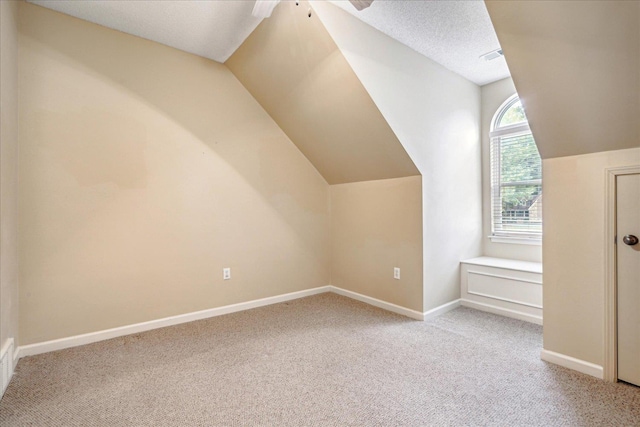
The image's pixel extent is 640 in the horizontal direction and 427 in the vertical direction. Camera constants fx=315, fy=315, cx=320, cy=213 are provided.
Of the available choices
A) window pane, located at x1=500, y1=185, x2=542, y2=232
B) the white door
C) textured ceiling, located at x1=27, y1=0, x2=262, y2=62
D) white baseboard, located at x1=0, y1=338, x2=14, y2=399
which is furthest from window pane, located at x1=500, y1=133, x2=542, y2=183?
white baseboard, located at x1=0, y1=338, x2=14, y2=399

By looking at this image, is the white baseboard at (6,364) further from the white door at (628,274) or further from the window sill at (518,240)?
the window sill at (518,240)

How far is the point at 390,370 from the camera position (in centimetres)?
211

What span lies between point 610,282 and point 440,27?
7.20 ft

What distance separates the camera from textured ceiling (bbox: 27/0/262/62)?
2361mm

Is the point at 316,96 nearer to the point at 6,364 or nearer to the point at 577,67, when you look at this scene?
the point at 577,67

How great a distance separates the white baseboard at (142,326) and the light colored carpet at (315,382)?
8cm

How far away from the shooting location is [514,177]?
3602mm

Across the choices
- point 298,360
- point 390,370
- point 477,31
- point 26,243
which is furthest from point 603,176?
point 26,243

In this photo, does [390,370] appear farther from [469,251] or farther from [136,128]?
[136,128]

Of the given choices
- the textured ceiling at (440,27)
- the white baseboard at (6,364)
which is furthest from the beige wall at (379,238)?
the white baseboard at (6,364)

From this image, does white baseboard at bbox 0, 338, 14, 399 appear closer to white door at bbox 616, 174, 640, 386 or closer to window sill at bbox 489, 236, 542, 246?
white door at bbox 616, 174, 640, 386

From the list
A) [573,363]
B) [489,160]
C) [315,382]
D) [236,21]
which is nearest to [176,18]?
[236,21]

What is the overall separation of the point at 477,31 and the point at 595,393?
2690mm

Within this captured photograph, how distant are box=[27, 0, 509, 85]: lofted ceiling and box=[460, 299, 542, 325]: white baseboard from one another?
2.52 meters
